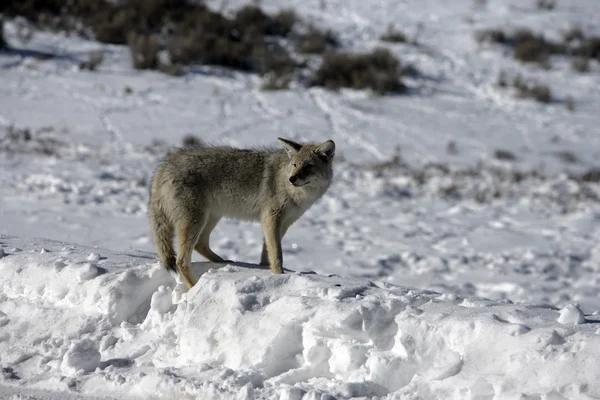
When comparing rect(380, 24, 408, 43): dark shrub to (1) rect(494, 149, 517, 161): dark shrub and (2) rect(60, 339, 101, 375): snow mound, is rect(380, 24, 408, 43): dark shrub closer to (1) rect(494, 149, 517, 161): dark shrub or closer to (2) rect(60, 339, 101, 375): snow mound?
(1) rect(494, 149, 517, 161): dark shrub

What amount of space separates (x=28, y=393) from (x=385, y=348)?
2.29 meters

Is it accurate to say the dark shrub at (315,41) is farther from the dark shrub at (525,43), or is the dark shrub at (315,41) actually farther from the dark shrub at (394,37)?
the dark shrub at (525,43)

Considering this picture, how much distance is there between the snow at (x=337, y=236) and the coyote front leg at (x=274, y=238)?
30 centimetres

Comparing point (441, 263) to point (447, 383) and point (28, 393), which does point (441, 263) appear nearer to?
point (447, 383)

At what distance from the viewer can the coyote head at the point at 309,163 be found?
5.93 m

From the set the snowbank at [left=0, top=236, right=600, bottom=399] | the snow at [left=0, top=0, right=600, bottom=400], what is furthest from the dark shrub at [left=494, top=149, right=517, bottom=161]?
the snowbank at [left=0, top=236, right=600, bottom=399]

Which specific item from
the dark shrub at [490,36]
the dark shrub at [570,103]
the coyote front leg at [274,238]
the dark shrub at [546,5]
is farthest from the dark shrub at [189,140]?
the dark shrub at [546,5]

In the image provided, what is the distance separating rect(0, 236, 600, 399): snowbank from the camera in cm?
404

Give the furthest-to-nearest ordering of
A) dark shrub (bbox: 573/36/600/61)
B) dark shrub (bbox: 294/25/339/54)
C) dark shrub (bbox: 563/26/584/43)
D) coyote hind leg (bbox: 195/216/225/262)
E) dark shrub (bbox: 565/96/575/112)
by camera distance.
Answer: dark shrub (bbox: 563/26/584/43) → dark shrub (bbox: 573/36/600/61) → dark shrub (bbox: 294/25/339/54) → dark shrub (bbox: 565/96/575/112) → coyote hind leg (bbox: 195/216/225/262)

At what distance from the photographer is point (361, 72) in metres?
20.8

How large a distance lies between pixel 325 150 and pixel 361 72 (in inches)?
589

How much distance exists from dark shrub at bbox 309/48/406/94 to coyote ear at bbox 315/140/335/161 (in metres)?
14.0

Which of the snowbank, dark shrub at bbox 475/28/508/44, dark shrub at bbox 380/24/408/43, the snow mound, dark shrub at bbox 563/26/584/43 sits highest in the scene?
dark shrub at bbox 563/26/584/43

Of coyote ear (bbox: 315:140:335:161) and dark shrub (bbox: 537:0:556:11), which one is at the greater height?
dark shrub (bbox: 537:0:556:11)
